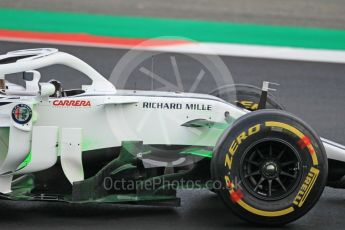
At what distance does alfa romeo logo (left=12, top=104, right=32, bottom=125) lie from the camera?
21.9ft

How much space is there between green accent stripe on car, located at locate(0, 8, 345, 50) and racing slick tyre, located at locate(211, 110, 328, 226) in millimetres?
10037

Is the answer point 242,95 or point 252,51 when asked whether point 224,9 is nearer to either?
point 252,51

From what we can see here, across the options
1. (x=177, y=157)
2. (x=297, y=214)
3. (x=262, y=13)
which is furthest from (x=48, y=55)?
(x=262, y=13)

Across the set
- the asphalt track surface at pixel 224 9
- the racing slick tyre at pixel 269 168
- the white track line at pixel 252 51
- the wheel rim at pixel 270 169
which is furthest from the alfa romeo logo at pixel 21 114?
→ the asphalt track surface at pixel 224 9

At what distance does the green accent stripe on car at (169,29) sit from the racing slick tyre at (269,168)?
10.0 meters

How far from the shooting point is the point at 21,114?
669cm

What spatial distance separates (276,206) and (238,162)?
1.47ft

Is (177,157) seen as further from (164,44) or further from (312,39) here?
(312,39)

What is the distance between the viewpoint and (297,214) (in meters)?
6.50

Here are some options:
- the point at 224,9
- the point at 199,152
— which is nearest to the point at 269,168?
the point at 199,152

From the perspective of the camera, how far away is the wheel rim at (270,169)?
21.4 feet

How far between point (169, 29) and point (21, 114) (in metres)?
11.4

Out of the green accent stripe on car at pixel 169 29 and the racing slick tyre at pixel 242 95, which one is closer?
the racing slick tyre at pixel 242 95

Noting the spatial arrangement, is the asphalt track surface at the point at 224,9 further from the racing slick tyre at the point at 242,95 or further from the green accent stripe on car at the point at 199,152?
the green accent stripe on car at the point at 199,152
